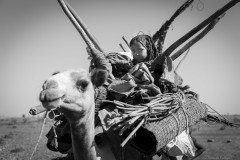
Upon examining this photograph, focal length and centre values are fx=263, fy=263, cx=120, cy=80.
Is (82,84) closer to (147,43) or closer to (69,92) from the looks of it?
(69,92)

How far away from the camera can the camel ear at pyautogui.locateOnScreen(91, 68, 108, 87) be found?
303 cm

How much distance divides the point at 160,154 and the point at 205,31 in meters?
2.09

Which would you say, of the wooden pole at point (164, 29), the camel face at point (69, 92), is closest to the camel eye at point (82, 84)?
the camel face at point (69, 92)

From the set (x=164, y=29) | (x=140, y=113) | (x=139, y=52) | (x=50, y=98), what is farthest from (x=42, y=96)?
(x=164, y=29)

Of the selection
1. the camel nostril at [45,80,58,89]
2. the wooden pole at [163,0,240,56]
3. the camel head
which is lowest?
the camel head

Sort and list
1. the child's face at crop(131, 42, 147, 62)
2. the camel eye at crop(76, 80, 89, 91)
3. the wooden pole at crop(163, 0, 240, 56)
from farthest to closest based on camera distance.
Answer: the child's face at crop(131, 42, 147, 62) → the wooden pole at crop(163, 0, 240, 56) → the camel eye at crop(76, 80, 89, 91)

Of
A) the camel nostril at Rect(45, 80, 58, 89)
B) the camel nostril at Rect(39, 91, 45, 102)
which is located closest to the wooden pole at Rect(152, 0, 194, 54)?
the camel nostril at Rect(45, 80, 58, 89)

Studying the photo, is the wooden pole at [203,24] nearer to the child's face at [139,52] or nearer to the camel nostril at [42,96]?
the child's face at [139,52]

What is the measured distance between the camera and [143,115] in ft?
10.4

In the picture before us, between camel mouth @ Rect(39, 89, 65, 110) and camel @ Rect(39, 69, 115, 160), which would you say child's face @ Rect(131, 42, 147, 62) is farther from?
camel mouth @ Rect(39, 89, 65, 110)

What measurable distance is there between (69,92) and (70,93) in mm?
17

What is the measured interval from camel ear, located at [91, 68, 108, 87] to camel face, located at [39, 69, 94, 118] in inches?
4.1

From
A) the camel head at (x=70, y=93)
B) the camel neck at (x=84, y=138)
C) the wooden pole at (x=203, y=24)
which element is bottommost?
the camel neck at (x=84, y=138)

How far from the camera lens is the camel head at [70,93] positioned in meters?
2.45
